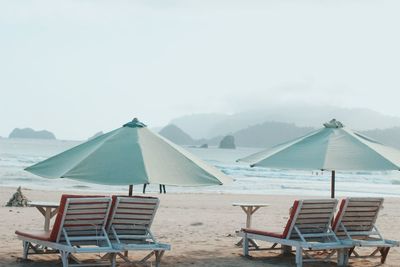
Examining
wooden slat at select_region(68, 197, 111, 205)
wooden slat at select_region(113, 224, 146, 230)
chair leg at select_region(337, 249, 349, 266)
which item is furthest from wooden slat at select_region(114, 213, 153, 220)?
chair leg at select_region(337, 249, 349, 266)

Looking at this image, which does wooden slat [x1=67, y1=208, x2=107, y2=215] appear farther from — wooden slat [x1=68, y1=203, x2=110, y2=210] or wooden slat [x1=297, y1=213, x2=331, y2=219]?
wooden slat [x1=297, y1=213, x2=331, y2=219]

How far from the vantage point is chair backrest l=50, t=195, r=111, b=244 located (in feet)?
25.1

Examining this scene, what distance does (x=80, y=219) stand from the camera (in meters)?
7.82

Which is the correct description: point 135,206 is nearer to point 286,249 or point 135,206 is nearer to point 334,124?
point 286,249

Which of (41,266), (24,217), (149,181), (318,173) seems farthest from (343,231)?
(318,173)

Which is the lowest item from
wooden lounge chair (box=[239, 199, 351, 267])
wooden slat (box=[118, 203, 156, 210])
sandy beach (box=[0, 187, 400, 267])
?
sandy beach (box=[0, 187, 400, 267])

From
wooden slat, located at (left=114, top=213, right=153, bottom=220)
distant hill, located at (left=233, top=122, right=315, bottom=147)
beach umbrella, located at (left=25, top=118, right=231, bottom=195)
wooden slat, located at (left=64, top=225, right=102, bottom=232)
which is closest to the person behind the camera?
beach umbrella, located at (left=25, top=118, right=231, bottom=195)

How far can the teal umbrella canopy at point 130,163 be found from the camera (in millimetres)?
7598

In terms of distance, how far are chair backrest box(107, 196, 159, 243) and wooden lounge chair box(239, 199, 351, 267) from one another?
5.34 feet

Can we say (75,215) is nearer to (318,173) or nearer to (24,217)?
(24,217)

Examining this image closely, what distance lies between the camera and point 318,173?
58.2 m

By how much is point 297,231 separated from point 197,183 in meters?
1.52

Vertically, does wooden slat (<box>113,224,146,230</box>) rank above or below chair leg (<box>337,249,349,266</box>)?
above

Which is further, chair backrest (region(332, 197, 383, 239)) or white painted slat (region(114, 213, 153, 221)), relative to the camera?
chair backrest (region(332, 197, 383, 239))
